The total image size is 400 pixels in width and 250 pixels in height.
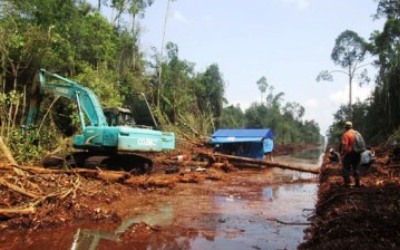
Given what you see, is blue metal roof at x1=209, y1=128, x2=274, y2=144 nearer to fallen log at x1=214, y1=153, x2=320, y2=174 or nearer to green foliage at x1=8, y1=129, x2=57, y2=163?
fallen log at x1=214, y1=153, x2=320, y2=174

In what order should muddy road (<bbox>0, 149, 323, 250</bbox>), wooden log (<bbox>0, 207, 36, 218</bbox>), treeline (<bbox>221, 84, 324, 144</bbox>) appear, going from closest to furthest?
1. muddy road (<bbox>0, 149, 323, 250</bbox>)
2. wooden log (<bbox>0, 207, 36, 218</bbox>)
3. treeline (<bbox>221, 84, 324, 144</bbox>)

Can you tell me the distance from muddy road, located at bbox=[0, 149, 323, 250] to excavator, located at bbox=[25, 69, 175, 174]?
1.99 m

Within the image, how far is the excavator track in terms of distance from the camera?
14422 mm

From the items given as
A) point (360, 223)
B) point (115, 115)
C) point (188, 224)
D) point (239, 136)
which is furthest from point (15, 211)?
point (239, 136)

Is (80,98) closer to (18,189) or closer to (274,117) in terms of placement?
(18,189)

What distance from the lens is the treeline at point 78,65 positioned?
16.8 meters

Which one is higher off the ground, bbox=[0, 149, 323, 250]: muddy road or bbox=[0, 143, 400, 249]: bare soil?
bbox=[0, 143, 400, 249]: bare soil

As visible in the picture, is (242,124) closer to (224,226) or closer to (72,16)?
(72,16)

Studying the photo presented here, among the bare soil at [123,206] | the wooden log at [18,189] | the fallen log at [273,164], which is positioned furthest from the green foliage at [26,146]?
the fallen log at [273,164]

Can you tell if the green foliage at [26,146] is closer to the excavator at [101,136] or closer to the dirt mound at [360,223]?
the excavator at [101,136]

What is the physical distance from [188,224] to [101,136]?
6314 millimetres

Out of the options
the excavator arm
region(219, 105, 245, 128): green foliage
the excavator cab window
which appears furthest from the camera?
region(219, 105, 245, 128): green foliage

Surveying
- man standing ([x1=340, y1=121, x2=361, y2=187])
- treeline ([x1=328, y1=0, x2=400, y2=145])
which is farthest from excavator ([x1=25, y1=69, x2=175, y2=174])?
treeline ([x1=328, y1=0, x2=400, y2=145])

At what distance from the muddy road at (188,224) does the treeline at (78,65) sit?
5.64 metres
